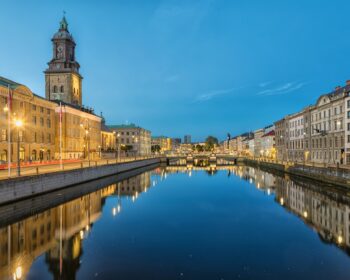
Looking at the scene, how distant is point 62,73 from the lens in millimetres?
113250

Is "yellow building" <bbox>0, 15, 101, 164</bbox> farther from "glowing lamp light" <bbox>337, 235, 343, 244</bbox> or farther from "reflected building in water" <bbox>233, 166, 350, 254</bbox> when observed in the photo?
"glowing lamp light" <bbox>337, 235, 343, 244</bbox>

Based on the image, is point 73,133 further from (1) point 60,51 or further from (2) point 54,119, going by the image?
(1) point 60,51

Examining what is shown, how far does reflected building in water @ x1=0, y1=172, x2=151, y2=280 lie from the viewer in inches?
699

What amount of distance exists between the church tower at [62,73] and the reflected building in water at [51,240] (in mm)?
85662

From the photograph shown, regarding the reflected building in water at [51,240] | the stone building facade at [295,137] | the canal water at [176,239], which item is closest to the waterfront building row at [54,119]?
the reflected building in water at [51,240]

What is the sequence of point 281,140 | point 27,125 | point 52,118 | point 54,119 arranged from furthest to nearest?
point 281,140 → point 54,119 → point 52,118 → point 27,125

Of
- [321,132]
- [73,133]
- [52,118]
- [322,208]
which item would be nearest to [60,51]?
[73,133]

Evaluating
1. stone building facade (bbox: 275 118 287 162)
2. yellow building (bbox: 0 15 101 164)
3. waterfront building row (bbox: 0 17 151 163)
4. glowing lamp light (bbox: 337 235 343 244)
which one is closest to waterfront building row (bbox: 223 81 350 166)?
stone building facade (bbox: 275 118 287 162)

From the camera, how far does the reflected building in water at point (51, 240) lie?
17750 millimetres

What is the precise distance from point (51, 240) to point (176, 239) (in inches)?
375

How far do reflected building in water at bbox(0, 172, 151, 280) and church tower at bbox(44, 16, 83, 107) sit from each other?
3373 inches

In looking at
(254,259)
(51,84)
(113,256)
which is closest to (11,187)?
(113,256)

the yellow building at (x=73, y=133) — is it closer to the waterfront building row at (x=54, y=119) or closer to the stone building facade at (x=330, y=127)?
the waterfront building row at (x=54, y=119)

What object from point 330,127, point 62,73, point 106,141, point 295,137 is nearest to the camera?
point 330,127
